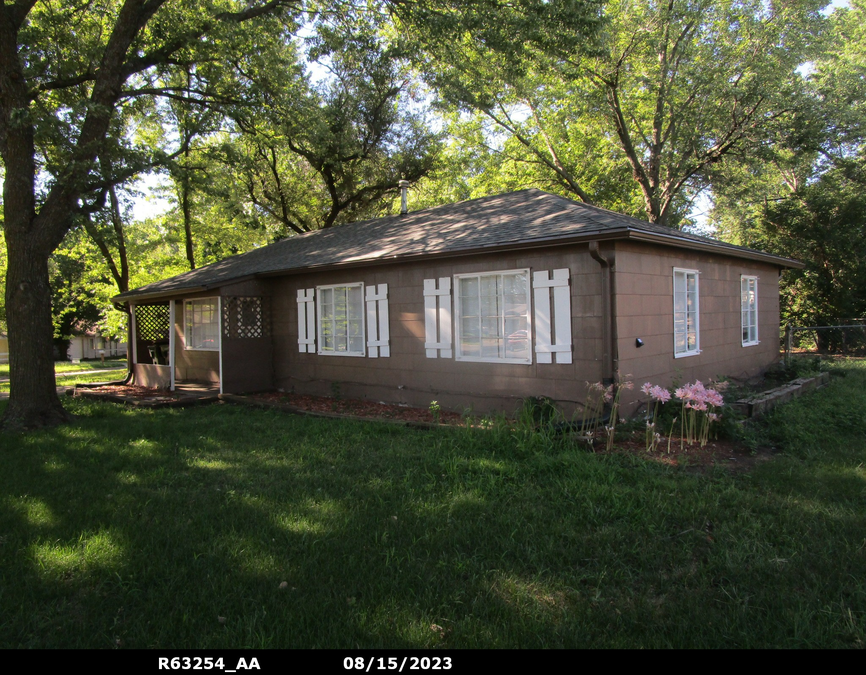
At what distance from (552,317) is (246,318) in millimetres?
6965

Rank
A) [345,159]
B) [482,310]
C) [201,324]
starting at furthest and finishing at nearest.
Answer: [345,159]
[201,324]
[482,310]

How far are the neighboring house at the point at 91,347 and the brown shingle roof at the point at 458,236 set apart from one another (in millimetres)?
24370

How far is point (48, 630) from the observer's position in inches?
112

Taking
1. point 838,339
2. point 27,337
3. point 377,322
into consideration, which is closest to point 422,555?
point 377,322

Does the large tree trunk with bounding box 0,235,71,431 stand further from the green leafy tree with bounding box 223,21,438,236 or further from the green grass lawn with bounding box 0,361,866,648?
the green leafy tree with bounding box 223,21,438,236

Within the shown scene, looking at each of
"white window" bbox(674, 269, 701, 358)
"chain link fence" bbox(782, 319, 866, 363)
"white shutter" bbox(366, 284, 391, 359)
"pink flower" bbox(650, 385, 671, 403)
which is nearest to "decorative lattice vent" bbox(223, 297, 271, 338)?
"white shutter" bbox(366, 284, 391, 359)

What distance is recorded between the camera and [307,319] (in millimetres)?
11227

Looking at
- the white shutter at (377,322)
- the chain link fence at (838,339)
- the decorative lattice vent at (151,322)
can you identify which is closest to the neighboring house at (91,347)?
the decorative lattice vent at (151,322)

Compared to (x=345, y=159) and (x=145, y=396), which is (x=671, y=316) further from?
(x=345, y=159)

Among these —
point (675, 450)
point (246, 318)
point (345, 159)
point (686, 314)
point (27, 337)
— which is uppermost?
point (345, 159)

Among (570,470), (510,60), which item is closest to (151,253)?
(510,60)

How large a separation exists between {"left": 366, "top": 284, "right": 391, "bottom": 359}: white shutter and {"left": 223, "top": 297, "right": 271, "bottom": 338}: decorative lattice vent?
3.19 metres

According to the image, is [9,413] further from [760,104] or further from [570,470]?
[760,104]

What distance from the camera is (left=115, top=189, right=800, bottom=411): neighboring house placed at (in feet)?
24.3
